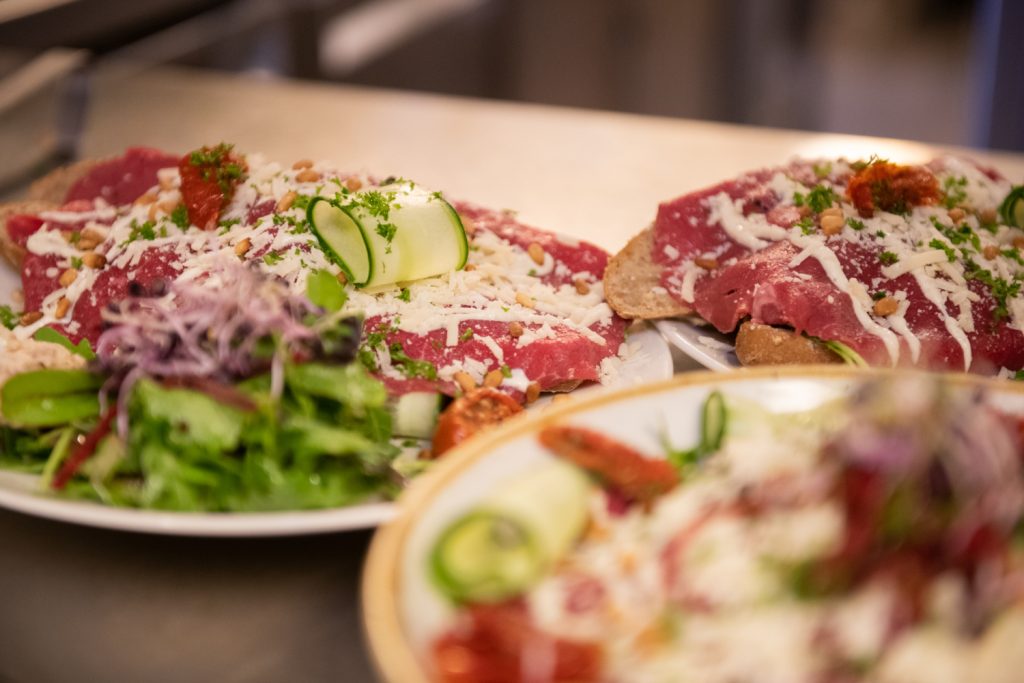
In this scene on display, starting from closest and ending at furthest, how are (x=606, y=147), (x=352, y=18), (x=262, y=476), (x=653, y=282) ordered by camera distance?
(x=262, y=476)
(x=653, y=282)
(x=606, y=147)
(x=352, y=18)

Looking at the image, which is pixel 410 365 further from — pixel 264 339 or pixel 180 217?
pixel 180 217

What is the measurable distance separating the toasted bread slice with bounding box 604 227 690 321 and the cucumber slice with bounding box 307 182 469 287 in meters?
0.32

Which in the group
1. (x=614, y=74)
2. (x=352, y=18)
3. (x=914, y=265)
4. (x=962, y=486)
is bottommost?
(x=614, y=74)

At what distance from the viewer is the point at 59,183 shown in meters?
2.56

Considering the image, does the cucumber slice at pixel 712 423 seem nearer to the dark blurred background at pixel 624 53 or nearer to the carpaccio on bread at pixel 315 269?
the carpaccio on bread at pixel 315 269

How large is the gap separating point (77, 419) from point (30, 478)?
108 mm

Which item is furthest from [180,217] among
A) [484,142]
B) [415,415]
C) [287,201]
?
[484,142]

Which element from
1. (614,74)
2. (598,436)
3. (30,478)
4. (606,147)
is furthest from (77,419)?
(614,74)

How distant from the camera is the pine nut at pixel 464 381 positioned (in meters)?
1.79

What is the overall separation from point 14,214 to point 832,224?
1761mm

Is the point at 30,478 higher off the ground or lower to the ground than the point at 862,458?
lower

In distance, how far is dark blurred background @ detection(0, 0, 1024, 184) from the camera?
14.6 feet

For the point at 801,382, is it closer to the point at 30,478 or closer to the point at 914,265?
the point at 914,265

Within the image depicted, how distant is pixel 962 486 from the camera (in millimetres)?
1040
